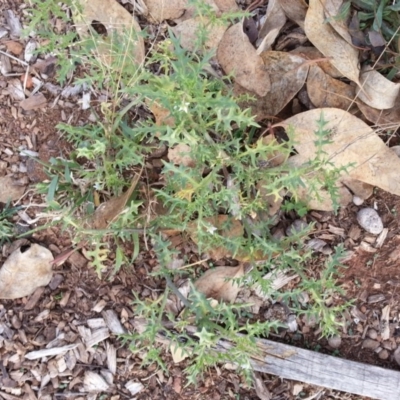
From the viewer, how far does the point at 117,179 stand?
2.00 metres

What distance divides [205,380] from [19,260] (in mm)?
729

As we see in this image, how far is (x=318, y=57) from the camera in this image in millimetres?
2111

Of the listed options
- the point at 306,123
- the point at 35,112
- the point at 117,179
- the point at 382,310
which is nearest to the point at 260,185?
the point at 306,123

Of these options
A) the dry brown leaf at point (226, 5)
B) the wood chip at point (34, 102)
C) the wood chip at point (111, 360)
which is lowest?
the wood chip at point (111, 360)

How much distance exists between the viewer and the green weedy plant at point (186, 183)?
1759 mm

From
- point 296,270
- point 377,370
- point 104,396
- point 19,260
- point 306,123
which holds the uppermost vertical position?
point 306,123

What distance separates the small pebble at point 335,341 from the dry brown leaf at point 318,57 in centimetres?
86

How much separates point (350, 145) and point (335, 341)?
650mm

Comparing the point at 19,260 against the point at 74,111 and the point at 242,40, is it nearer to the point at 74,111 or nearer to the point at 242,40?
the point at 74,111

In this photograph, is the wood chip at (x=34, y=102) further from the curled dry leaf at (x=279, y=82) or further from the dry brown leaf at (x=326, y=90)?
the dry brown leaf at (x=326, y=90)

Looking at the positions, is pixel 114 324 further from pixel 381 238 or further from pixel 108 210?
pixel 381 238

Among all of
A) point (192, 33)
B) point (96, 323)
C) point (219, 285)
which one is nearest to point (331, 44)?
point (192, 33)

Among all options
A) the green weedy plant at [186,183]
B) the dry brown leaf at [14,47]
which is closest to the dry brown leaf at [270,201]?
the green weedy plant at [186,183]

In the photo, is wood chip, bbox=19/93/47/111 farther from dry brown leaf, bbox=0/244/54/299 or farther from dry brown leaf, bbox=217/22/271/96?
dry brown leaf, bbox=217/22/271/96
